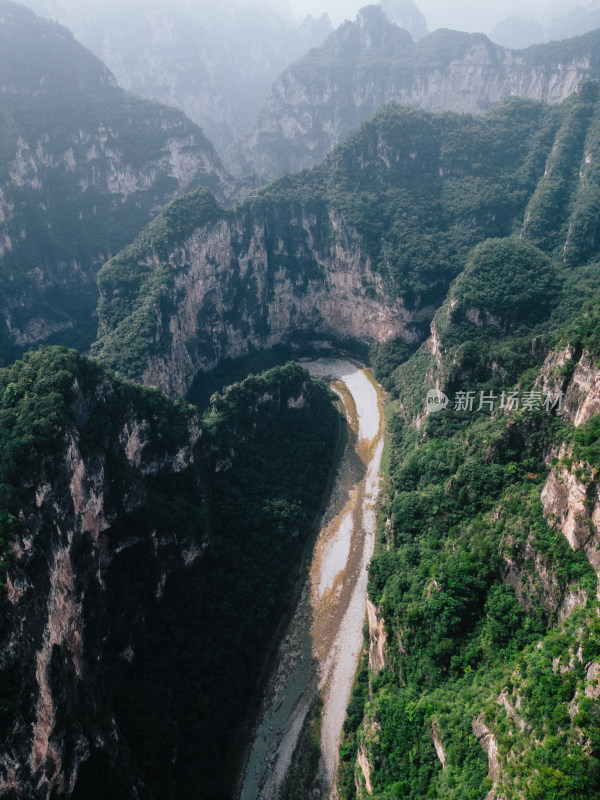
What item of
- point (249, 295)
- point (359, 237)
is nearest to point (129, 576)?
point (249, 295)

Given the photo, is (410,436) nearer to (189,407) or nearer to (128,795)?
(189,407)

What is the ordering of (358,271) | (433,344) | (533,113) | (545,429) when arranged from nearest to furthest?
(545,429) → (433,344) → (358,271) → (533,113)

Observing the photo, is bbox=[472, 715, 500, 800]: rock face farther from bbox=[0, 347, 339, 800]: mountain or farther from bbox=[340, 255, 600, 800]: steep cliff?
bbox=[0, 347, 339, 800]: mountain

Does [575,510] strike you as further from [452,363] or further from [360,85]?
[360,85]

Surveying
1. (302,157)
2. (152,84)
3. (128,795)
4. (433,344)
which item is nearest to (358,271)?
(433,344)

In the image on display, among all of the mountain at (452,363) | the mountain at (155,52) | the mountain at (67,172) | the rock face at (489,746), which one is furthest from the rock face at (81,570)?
the mountain at (155,52)

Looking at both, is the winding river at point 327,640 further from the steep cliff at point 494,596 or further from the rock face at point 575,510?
the rock face at point 575,510
